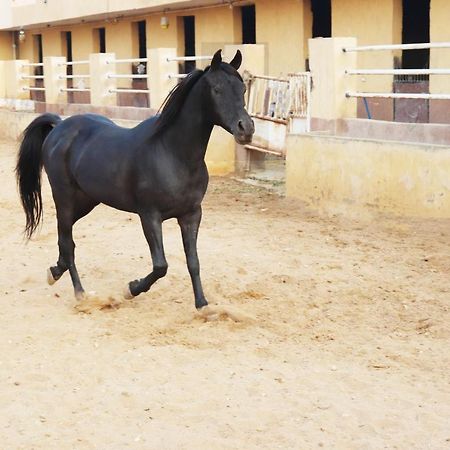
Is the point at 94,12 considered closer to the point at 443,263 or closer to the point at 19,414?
the point at 443,263

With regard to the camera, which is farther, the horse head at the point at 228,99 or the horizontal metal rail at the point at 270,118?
the horizontal metal rail at the point at 270,118

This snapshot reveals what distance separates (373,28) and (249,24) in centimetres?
568

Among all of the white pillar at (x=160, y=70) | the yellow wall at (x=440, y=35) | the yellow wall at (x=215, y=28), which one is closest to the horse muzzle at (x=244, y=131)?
the yellow wall at (x=440, y=35)

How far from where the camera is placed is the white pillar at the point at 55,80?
2011 centimetres

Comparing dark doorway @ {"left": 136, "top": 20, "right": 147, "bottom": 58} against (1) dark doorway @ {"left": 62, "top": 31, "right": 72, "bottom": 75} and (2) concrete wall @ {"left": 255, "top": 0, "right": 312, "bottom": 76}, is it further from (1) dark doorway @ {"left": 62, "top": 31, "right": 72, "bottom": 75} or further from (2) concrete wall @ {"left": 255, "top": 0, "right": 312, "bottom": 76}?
(2) concrete wall @ {"left": 255, "top": 0, "right": 312, "bottom": 76}

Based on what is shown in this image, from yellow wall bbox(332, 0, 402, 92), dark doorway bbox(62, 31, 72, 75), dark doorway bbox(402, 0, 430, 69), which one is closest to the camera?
yellow wall bbox(332, 0, 402, 92)

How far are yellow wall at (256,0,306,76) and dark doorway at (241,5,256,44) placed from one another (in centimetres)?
161

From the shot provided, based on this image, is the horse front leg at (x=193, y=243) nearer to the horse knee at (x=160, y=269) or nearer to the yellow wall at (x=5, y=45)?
the horse knee at (x=160, y=269)

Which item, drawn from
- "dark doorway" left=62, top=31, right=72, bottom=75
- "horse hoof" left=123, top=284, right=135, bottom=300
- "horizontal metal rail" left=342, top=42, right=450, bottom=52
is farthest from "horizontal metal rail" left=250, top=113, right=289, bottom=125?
"dark doorway" left=62, top=31, right=72, bottom=75

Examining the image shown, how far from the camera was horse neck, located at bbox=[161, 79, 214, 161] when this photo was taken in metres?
6.34

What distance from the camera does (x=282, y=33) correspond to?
1806 cm

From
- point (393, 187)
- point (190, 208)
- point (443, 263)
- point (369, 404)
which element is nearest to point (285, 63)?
point (393, 187)

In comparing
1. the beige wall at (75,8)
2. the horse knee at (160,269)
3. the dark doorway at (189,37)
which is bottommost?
the horse knee at (160,269)

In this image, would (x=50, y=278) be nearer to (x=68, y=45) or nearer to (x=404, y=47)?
(x=404, y=47)
